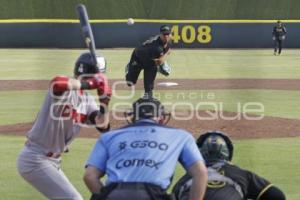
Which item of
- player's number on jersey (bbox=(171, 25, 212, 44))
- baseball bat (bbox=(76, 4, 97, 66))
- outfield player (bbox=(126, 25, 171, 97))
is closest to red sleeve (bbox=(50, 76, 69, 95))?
baseball bat (bbox=(76, 4, 97, 66))

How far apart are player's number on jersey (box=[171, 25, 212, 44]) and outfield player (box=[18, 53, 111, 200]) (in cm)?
3818

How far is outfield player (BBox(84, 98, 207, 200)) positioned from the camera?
15.0 feet

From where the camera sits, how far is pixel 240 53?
39562mm

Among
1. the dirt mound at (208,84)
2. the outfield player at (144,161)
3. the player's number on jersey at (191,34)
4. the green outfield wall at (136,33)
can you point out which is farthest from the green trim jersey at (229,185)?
the player's number on jersey at (191,34)

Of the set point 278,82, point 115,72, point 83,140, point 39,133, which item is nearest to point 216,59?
point 115,72

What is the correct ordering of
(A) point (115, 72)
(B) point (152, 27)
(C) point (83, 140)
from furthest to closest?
(B) point (152, 27) → (A) point (115, 72) → (C) point (83, 140)

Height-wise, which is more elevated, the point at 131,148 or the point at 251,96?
the point at 131,148

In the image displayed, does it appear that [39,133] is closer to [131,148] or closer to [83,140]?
[131,148]

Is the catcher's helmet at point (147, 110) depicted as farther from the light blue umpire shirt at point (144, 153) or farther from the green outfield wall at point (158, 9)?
the green outfield wall at point (158, 9)

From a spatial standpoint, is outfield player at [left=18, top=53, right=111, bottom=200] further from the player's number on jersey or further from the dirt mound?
the player's number on jersey

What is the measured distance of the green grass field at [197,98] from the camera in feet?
31.5

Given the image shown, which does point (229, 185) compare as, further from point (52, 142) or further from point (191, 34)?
point (191, 34)

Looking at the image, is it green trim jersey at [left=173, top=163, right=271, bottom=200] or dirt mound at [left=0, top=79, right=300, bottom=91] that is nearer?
green trim jersey at [left=173, top=163, right=271, bottom=200]

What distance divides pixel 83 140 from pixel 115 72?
14810 mm
